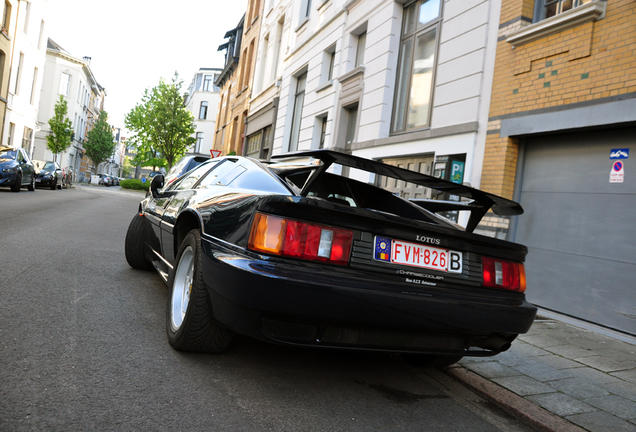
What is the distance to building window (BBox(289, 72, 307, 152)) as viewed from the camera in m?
17.2

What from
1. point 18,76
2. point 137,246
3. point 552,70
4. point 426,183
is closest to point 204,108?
point 18,76

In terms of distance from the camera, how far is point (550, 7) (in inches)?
278

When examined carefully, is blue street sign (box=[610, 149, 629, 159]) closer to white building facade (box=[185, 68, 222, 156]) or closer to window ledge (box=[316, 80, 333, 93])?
window ledge (box=[316, 80, 333, 93])

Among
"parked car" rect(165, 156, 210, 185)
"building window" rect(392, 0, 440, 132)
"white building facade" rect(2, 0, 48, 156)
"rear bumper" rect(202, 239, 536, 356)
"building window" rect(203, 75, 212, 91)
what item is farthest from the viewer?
"building window" rect(203, 75, 212, 91)

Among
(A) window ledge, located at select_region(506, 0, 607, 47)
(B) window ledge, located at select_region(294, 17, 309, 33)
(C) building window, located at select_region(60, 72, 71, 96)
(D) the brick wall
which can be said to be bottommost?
(D) the brick wall

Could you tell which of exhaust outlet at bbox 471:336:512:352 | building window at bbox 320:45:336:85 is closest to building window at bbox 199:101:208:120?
building window at bbox 320:45:336:85

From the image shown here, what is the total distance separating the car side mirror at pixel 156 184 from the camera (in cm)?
498

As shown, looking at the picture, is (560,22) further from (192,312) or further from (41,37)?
(41,37)

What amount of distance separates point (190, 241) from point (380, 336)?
54.3 inches

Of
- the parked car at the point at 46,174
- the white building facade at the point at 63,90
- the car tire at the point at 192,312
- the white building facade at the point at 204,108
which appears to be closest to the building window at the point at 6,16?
the parked car at the point at 46,174

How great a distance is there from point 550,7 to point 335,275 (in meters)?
6.40

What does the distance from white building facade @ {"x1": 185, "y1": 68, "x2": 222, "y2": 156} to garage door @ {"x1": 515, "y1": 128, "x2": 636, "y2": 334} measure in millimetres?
49744

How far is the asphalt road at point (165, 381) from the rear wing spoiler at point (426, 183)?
1.12 metres

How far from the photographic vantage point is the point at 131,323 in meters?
3.59
